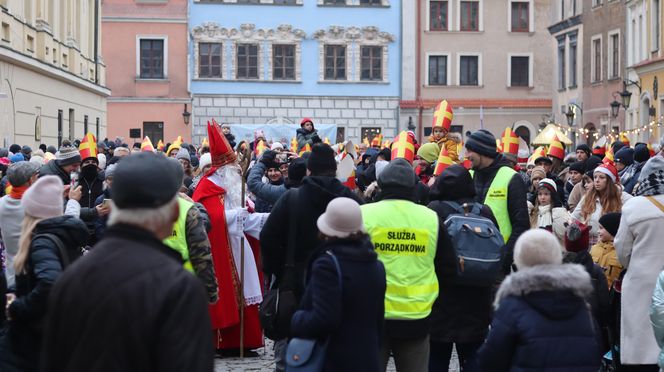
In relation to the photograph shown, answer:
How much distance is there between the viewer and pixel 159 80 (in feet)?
177

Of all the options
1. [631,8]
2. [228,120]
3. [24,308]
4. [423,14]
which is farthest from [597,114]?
[24,308]

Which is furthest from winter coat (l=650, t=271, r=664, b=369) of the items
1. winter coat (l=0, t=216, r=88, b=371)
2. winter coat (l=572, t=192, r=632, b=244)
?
winter coat (l=572, t=192, r=632, b=244)

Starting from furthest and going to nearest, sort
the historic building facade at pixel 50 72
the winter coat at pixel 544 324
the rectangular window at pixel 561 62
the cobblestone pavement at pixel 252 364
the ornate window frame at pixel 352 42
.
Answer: the ornate window frame at pixel 352 42, the rectangular window at pixel 561 62, the historic building facade at pixel 50 72, the cobblestone pavement at pixel 252 364, the winter coat at pixel 544 324

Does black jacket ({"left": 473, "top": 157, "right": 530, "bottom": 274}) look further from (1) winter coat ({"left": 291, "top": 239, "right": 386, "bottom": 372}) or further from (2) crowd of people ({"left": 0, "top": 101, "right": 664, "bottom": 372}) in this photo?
(1) winter coat ({"left": 291, "top": 239, "right": 386, "bottom": 372})

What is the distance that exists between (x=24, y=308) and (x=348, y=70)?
50.2 m

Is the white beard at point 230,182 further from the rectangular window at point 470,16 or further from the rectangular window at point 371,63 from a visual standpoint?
the rectangular window at point 470,16

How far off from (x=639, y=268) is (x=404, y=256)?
177cm

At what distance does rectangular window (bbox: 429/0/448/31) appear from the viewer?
187ft

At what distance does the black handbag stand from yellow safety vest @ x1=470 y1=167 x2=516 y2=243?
205 cm

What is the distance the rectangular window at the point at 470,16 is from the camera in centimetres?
5723

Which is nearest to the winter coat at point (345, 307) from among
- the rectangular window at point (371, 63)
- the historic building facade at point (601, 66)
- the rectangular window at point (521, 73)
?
the historic building facade at point (601, 66)

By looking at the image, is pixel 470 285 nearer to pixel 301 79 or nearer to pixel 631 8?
pixel 631 8

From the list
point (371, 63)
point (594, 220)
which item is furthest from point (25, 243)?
point (371, 63)

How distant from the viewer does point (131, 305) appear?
3.64 metres
